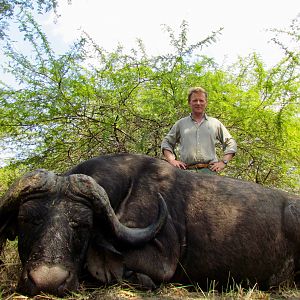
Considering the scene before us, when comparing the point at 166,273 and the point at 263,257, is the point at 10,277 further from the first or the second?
the point at 263,257

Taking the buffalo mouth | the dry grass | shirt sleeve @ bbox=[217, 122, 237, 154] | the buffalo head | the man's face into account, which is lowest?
the dry grass

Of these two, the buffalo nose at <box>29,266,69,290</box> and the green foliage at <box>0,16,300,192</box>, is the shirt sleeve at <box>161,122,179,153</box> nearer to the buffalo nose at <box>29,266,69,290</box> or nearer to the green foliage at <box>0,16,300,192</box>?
the green foliage at <box>0,16,300,192</box>

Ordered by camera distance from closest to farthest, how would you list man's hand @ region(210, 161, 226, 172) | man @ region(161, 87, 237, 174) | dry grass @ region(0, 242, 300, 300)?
1. dry grass @ region(0, 242, 300, 300)
2. man's hand @ region(210, 161, 226, 172)
3. man @ region(161, 87, 237, 174)

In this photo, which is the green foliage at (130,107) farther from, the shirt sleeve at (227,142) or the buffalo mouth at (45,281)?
the buffalo mouth at (45,281)

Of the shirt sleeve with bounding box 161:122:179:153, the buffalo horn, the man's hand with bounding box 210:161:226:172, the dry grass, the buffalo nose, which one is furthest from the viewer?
the shirt sleeve with bounding box 161:122:179:153

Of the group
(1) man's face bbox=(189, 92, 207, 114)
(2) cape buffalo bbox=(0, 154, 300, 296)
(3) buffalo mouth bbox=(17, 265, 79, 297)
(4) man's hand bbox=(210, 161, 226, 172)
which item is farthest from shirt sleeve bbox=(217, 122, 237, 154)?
(3) buffalo mouth bbox=(17, 265, 79, 297)

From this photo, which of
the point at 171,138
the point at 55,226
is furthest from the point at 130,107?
the point at 55,226

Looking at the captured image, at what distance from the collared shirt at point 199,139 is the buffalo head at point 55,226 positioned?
227 centimetres

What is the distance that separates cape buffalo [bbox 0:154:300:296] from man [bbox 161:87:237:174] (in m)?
1.03

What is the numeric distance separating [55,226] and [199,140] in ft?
10.8

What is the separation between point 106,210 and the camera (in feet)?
13.7

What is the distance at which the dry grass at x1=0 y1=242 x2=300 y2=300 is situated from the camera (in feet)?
12.7

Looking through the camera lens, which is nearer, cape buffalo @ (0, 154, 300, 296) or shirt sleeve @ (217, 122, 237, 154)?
cape buffalo @ (0, 154, 300, 296)

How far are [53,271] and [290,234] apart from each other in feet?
10.1
